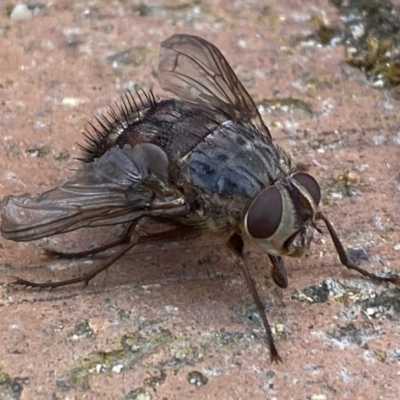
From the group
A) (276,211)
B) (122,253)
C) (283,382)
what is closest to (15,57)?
(122,253)

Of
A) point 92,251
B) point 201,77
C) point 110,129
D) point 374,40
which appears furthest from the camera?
point 374,40

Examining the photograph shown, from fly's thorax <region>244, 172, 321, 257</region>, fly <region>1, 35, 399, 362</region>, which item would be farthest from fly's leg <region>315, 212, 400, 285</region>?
fly's thorax <region>244, 172, 321, 257</region>

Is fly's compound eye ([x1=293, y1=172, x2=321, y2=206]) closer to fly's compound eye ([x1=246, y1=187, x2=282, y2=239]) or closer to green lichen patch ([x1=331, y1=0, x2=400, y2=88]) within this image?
fly's compound eye ([x1=246, y1=187, x2=282, y2=239])

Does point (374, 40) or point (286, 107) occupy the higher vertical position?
point (374, 40)

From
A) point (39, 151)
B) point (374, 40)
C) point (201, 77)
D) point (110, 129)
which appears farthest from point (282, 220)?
point (374, 40)

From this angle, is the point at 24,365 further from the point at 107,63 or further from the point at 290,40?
the point at 290,40

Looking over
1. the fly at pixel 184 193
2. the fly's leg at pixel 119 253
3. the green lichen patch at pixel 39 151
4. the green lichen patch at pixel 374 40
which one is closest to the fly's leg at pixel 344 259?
the fly at pixel 184 193

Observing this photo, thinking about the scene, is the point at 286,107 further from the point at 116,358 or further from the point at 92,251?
the point at 116,358

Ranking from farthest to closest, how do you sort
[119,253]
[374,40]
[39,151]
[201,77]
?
1. [374,40]
2. [201,77]
3. [39,151]
4. [119,253]
